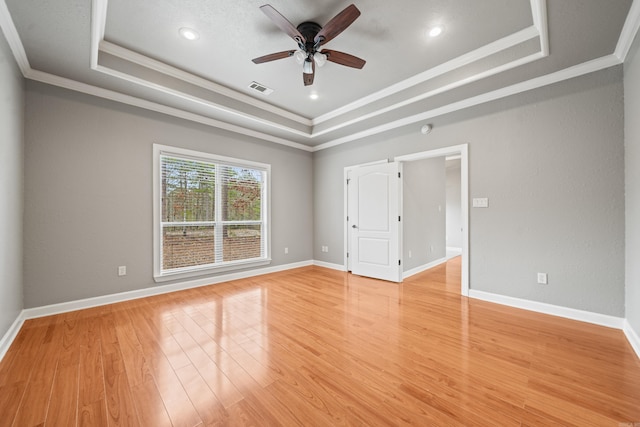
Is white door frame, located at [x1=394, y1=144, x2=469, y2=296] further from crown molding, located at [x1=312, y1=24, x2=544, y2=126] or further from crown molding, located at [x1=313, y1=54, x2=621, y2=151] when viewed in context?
crown molding, located at [x1=312, y1=24, x2=544, y2=126]

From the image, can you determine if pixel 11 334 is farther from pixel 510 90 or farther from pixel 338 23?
pixel 510 90

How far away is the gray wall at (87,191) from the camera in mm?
2848

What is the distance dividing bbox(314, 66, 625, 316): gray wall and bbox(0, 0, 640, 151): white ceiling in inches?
10.8

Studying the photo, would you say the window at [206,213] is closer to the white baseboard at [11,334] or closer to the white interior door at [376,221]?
the white baseboard at [11,334]

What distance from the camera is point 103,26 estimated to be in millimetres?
2377

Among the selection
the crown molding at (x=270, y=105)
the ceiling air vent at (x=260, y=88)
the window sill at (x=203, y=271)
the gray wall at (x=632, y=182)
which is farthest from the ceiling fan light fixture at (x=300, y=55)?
the window sill at (x=203, y=271)

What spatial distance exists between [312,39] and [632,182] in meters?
3.39

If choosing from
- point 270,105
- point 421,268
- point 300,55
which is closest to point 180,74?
point 270,105

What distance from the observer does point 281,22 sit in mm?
2123

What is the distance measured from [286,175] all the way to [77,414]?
4.50 m

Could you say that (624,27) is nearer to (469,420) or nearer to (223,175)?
(469,420)

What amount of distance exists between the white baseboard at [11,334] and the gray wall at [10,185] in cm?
5

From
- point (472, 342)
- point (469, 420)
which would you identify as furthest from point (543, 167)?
point (469, 420)

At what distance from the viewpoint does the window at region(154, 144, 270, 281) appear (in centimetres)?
379
